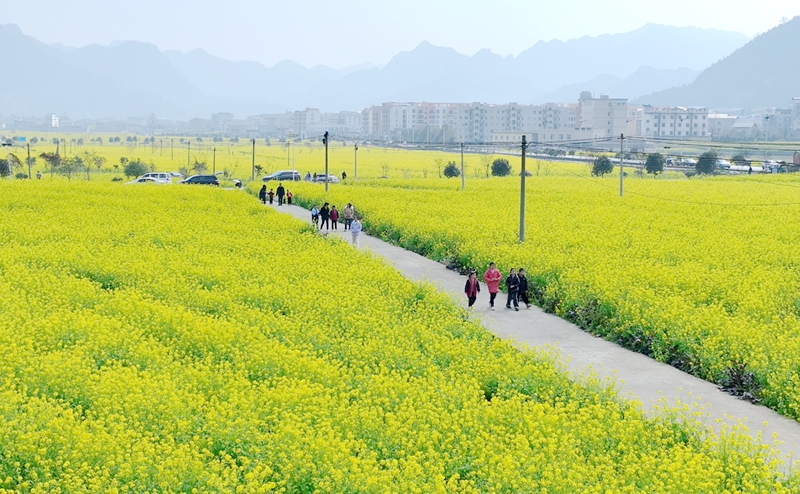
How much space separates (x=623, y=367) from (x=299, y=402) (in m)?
6.72

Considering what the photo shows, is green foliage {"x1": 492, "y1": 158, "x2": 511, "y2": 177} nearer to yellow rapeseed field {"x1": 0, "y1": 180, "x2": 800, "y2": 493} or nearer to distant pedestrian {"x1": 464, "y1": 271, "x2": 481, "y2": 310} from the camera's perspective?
yellow rapeseed field {"x1": 0, "y1": 180, "x2": 800, "y2": 493}

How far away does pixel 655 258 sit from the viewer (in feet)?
90.9

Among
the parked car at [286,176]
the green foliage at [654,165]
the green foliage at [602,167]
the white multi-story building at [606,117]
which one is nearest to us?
the parked car at [286,176]

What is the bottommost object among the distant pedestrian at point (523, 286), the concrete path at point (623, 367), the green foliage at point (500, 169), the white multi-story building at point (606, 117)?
the concrete path at point (623, 367)

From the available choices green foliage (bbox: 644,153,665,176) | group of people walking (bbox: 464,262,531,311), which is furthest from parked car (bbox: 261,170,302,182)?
group of people walking (bbox: 464,262,531,311)

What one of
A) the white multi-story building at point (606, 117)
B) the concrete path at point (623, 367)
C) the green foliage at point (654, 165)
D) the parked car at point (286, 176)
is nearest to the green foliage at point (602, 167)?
the green foliage at point (654, 165)

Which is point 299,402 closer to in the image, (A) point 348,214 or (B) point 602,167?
(A) point 348,214

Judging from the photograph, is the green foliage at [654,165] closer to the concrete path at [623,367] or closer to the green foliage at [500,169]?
the green foliage at [500,169]

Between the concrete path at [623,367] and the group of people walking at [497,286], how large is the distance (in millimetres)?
272

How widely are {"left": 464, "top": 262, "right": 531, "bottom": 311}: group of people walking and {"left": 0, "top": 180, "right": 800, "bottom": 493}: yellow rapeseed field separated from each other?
0.85 m

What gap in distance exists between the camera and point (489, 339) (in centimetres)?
1819

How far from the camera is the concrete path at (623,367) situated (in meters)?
14.3

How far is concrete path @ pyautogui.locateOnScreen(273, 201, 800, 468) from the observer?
47.0ft

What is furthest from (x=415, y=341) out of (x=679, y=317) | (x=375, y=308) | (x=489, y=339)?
(x=679, y=317)
